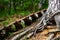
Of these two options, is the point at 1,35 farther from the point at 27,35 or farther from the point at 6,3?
the point at 6,3

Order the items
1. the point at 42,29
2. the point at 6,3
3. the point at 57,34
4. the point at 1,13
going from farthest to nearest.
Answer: the point at 6,3 < the point at 1,13 < the point at 42,29 < the point at 57,34

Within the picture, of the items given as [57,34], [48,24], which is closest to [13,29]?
[48,24]

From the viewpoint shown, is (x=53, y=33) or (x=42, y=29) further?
(x=42, y=29)

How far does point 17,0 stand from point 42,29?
4.47 m

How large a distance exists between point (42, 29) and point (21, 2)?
493cm

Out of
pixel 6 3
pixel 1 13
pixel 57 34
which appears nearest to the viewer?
pixel 57 34

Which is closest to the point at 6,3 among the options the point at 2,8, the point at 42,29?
the point at 2,8

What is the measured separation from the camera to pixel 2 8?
10.4 meters

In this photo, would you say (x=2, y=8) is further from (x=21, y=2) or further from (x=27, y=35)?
(x=27, y=35)

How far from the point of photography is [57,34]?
240 inches

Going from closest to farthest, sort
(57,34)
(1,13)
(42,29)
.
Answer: (57,34)
(42,29)
(1,13)

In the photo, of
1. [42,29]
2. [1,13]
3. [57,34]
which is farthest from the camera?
[1,13]

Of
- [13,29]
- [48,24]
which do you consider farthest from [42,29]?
[13,29]

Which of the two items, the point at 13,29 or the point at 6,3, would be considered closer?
the point at 13,29
